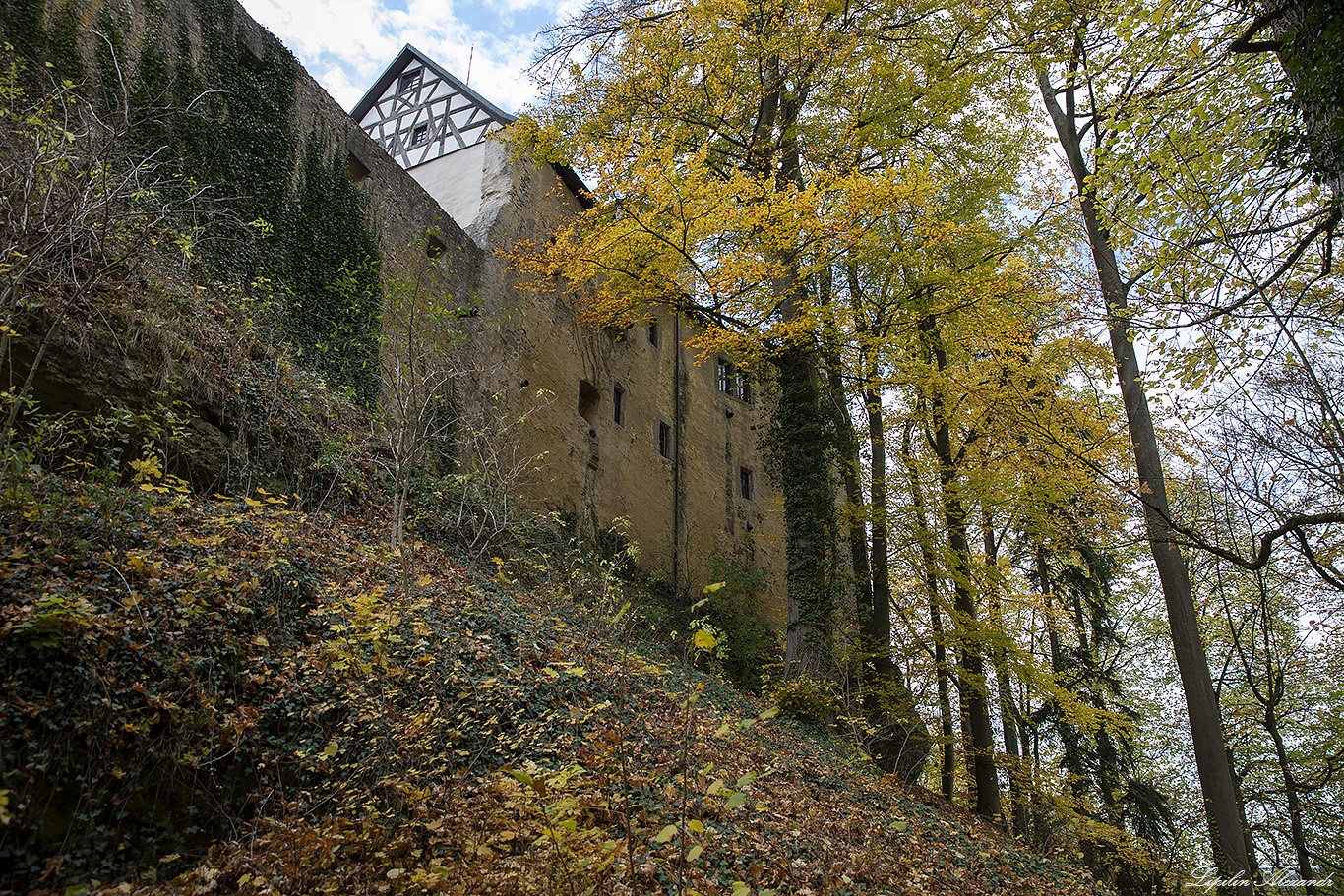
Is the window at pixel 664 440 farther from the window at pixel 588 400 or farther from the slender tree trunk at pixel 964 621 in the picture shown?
the slender tree trunk at pixel 964 621

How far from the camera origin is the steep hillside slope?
142 inches

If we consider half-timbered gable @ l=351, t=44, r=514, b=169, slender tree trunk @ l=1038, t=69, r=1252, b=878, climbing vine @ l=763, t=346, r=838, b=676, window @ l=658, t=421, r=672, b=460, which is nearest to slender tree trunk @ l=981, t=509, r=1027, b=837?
slender tree trunk @ l=1038, t=69, r=1252, b=878

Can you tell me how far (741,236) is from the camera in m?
10.3

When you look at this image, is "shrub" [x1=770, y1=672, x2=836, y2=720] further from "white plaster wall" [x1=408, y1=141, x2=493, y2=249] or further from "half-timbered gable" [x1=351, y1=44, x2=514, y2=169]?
"half-timbered gable" [x1=351, y1=44, x2=514, y2=169]

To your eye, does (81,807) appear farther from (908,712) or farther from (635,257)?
(908,712)

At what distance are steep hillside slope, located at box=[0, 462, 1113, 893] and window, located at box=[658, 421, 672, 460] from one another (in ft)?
37.1

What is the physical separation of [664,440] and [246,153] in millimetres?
10640

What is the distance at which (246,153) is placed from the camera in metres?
9.34

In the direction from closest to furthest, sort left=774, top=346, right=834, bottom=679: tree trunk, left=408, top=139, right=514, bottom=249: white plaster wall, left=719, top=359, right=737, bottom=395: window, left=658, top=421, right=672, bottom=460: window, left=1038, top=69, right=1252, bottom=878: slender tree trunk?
left=1038, top=69, right=1252, bottom=878: slender tree trunk, left=774, top=346, right=834, bottom=679: tree trunk, left=408, top=139, right=514, bottom=249: white plaster wall, left=658, top=421, right=672, bottom=460: window, left=719, top=359, right=737, bottom=395: window

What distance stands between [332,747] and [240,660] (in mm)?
896

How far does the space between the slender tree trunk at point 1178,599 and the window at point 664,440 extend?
33.1 feet

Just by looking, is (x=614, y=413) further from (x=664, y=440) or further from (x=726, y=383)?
(x=726, y=383)

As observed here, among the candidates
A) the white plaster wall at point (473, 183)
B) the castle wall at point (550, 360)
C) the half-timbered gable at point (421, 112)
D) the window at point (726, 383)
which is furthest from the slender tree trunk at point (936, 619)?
the half-timbered gable at point (421, 112)

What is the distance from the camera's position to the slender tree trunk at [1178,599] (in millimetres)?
7520
